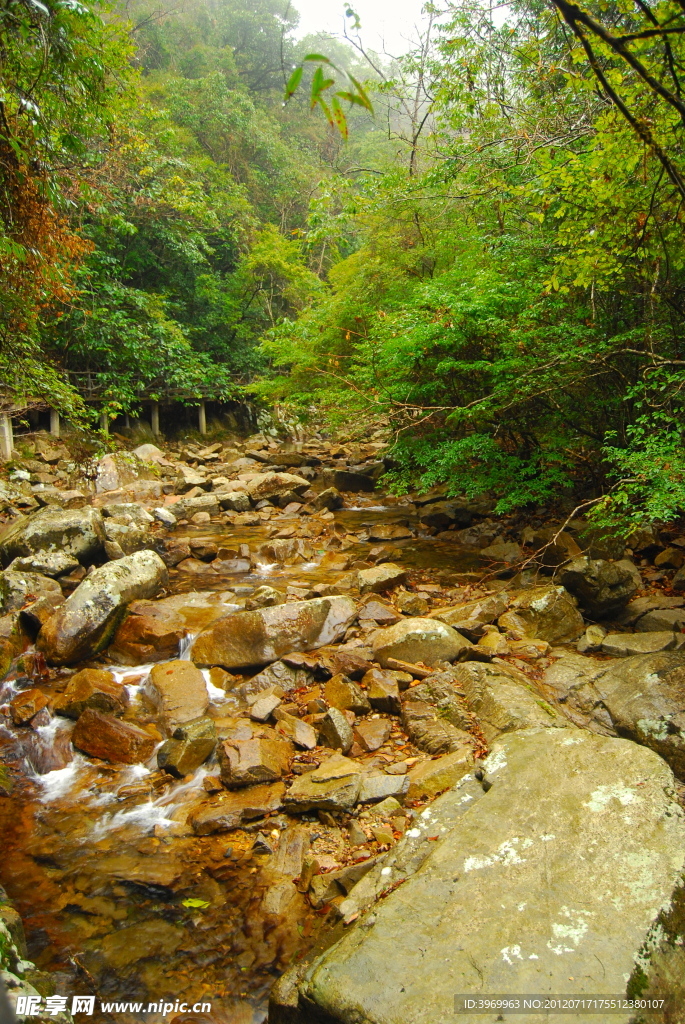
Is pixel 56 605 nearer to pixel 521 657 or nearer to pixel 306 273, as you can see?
pixel 521 657

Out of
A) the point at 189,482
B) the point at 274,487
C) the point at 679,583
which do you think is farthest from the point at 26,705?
the point at 189,482

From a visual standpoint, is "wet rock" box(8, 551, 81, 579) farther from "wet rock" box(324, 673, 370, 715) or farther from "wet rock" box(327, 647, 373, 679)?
"wet rock" box(324, 673, 370, 715)

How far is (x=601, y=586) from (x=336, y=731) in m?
3.13

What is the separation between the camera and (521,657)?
518cm

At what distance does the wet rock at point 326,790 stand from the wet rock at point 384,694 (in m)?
0.73

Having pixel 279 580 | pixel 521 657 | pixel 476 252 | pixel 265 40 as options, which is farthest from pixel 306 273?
pixel 265 40

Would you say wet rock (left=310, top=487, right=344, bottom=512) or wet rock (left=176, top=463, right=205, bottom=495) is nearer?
wet rock (left=310, top=487, right=344, bottom=512)

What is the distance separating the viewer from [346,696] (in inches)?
189

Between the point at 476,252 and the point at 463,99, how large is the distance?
2.06 meters

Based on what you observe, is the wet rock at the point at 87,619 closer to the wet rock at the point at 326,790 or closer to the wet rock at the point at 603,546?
the wet rock at the point at 326,790

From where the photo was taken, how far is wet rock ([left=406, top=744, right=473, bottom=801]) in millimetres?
3693

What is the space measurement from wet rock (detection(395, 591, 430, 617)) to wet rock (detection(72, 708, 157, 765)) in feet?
9.86

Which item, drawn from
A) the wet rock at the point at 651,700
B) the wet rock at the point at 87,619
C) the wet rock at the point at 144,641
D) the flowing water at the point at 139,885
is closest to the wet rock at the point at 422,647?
the wet rock at the point at 651,700

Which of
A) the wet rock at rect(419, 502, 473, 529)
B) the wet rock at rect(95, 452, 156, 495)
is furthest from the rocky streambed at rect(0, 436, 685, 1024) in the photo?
the wet rock at rect(95, 452, 156, 495)
